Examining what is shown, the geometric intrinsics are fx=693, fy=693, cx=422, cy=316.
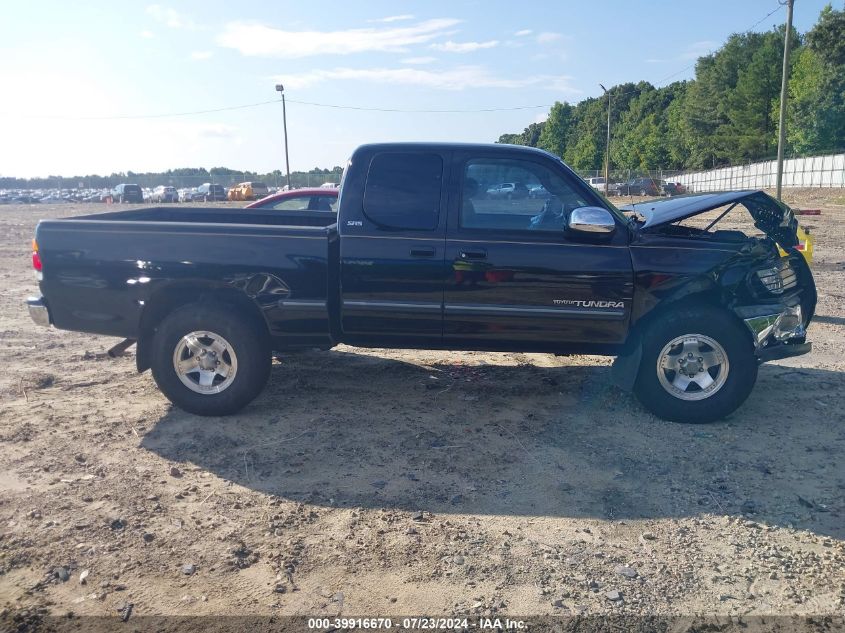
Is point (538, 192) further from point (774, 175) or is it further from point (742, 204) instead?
point (774, 175)

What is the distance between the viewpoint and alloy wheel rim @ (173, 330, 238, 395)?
17.1ft

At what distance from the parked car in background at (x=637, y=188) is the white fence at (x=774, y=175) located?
2.98 m

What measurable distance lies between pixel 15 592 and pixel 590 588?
8.71 feet

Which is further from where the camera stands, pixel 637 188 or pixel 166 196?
pixel 166 196

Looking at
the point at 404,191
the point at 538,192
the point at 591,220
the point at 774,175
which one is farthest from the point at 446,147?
the point at 774,175

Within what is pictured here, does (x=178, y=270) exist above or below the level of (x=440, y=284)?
above

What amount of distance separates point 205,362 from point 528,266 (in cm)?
254

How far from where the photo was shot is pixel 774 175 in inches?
2249

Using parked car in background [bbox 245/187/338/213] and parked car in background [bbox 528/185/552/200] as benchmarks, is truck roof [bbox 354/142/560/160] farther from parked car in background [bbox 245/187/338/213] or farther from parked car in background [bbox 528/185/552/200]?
parked car in background [bbox 245/187/338/213]

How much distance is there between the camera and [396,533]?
12.2 feet

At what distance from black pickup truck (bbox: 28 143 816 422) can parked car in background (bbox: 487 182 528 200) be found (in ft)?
A: 0.13

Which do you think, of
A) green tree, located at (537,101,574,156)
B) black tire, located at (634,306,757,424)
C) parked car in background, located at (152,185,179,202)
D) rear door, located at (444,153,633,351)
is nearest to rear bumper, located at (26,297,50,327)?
rear door, located at (444,153,633,351)

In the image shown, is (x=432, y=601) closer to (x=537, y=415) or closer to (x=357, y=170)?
(x=537, y=415)

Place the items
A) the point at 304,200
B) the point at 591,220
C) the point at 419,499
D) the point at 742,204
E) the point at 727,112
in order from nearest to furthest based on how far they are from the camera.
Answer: the point at 419,499
the point at 591,220
the point at 742,204
the point at 304,200
the point at 727,112
